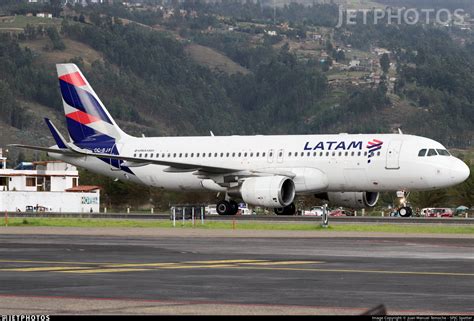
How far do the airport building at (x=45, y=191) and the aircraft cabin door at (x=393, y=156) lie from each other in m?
40.4

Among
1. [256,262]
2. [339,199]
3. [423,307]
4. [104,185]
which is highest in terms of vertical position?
[423,307]

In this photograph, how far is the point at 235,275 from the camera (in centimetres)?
2730

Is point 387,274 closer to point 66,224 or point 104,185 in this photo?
point 66,224

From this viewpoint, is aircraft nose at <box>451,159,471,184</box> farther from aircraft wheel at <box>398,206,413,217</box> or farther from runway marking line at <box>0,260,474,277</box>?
runway marking line at <box>0,260,474,277</box>

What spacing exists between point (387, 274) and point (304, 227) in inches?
1042

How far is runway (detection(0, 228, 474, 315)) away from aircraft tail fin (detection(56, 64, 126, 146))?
110ft

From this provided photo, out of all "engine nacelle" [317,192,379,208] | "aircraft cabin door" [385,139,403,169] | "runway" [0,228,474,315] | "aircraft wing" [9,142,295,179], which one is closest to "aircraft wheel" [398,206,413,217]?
"engine nacelle" [317,192,379,208]

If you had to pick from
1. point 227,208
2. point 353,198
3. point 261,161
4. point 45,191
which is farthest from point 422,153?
point 45,191

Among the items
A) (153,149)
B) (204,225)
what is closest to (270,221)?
(204,225)

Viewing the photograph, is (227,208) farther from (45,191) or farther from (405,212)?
(45,191)

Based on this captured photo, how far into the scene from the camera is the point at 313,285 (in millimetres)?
24953

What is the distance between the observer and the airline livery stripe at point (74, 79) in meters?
78.8

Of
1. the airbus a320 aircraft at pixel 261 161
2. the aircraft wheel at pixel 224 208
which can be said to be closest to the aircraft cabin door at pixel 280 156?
the airbus a320 aircraft at pixel 261 161

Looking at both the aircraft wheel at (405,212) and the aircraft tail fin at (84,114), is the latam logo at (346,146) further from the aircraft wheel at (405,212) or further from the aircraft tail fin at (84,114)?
the aircraft tail fin at (84,114)
